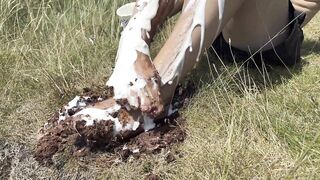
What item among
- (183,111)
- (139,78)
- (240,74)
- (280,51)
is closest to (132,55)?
(139,78)

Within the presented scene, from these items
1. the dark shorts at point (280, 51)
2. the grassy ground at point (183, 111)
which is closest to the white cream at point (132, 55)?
the grassy ground at point (183, 111)

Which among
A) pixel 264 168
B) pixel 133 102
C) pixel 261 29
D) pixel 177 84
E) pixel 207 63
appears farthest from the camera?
pixel 207 63

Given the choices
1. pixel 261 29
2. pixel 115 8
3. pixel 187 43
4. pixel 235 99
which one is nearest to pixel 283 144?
pixel 235 99

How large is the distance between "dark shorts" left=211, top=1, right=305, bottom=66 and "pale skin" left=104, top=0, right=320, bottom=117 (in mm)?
17

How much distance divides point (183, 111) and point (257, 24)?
0.31 metres

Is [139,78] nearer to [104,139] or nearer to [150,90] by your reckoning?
[150,90]

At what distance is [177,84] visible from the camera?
1309 millimetres

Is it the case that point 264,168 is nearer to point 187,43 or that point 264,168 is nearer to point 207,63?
point 187,43

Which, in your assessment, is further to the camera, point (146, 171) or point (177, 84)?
point (177, 84)

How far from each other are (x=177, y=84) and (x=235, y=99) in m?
0.14

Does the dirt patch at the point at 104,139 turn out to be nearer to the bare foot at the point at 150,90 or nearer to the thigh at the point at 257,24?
the bare foot at the point at 150,90

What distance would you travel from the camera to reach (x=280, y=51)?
4.96 feet

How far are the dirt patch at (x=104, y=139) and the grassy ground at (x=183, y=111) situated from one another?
22mm

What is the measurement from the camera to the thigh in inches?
55.7
